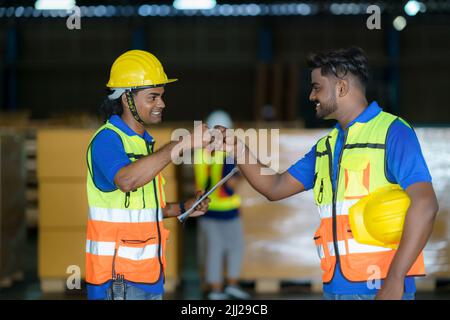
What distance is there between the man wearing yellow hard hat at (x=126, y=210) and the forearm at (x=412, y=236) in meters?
0.99

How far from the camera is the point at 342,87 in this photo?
10.1 feet

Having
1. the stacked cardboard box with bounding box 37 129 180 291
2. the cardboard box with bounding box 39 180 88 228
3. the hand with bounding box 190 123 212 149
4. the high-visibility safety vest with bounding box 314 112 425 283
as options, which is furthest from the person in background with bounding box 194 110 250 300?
the high-visibility safety vest with bounding box 314 112 425 283

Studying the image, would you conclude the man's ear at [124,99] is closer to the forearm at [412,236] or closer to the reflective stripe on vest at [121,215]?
the reflective stripe on vest at [121,215]

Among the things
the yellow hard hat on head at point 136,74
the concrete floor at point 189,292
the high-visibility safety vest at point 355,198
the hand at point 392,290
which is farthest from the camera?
the concrete floor at point 189,292

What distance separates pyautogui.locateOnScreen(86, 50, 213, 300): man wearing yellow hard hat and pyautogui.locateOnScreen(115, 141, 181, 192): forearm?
0.15 ft

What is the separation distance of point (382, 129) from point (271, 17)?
1654 cm

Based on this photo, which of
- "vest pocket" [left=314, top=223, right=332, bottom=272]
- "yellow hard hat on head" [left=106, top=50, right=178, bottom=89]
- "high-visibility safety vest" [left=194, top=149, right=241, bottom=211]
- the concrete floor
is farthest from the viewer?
the concrete floor

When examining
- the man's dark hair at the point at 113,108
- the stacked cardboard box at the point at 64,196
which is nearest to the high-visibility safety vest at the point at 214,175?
the stacked cardboard box at the point at 64,196

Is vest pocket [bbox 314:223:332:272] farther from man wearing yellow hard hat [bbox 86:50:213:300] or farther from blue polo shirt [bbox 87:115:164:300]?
blue polo shirt [bbox 87:115:164:300]

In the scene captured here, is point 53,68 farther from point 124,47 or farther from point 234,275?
point 234,275

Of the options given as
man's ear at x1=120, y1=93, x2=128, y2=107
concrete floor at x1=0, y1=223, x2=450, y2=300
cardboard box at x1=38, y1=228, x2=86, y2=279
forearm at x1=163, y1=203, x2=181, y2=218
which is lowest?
concrete floor at x1=0, y1=223, x2=450, y2=300

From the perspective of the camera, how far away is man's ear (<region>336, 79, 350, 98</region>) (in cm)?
306

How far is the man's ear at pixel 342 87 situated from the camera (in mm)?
3062

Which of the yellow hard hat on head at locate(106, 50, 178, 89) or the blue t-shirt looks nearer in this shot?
the yellow hard hat on head at locate(106, 50, 178, 89)
